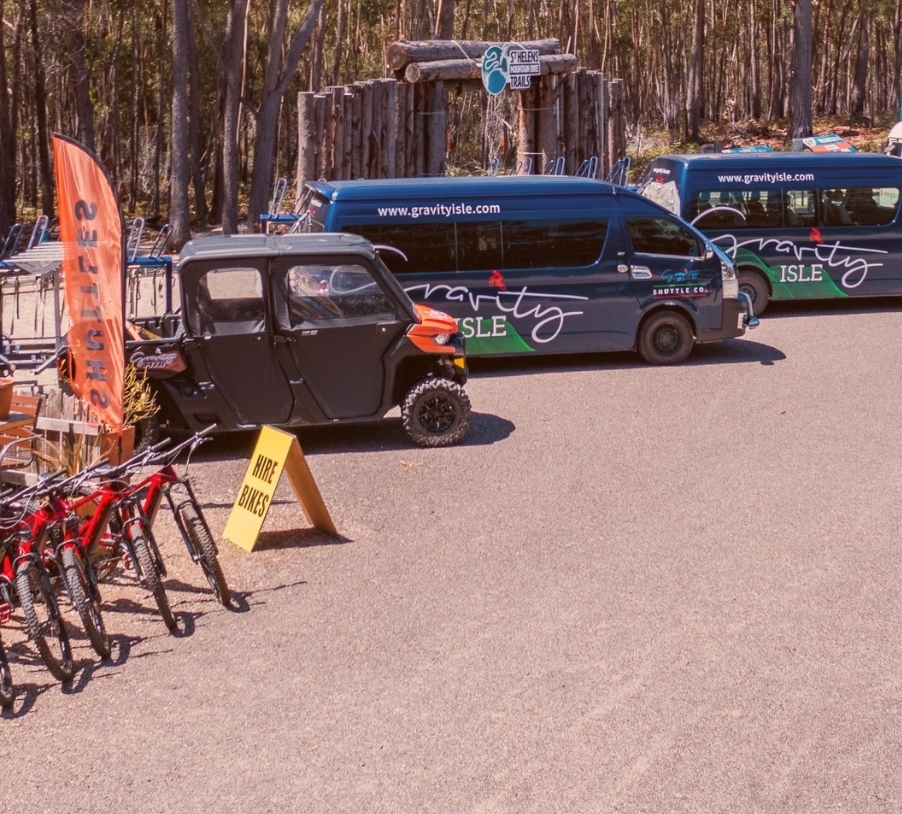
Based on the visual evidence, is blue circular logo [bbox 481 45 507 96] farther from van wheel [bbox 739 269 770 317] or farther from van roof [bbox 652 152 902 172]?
van wheel [bbox 739 269 770 317]

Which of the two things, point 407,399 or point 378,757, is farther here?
point 407,399

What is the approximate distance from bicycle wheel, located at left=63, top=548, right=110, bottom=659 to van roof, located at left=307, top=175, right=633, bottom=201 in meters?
7.52

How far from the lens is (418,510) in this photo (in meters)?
9.59

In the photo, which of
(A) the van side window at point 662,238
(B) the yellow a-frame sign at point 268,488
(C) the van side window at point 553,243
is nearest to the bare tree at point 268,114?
(C) the van side window at point 553,243

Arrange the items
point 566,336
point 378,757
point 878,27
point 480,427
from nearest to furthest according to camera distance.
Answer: point 378,757, point 480,427, point 566,336, point 878,27

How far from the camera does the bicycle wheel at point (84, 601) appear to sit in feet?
22.2

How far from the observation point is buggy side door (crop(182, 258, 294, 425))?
10.7 meters

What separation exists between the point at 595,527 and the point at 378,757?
3647 mm

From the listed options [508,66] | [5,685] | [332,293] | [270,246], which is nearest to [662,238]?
[332,293]

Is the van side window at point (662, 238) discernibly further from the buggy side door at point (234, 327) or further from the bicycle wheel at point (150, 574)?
the bicycle wheel at point (150, 574)

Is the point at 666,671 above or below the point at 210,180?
below

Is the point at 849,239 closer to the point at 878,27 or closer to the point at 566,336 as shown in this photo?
the point at 566,336

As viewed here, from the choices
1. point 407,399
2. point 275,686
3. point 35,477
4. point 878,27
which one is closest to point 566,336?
point 407,399

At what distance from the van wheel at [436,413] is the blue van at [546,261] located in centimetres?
285
